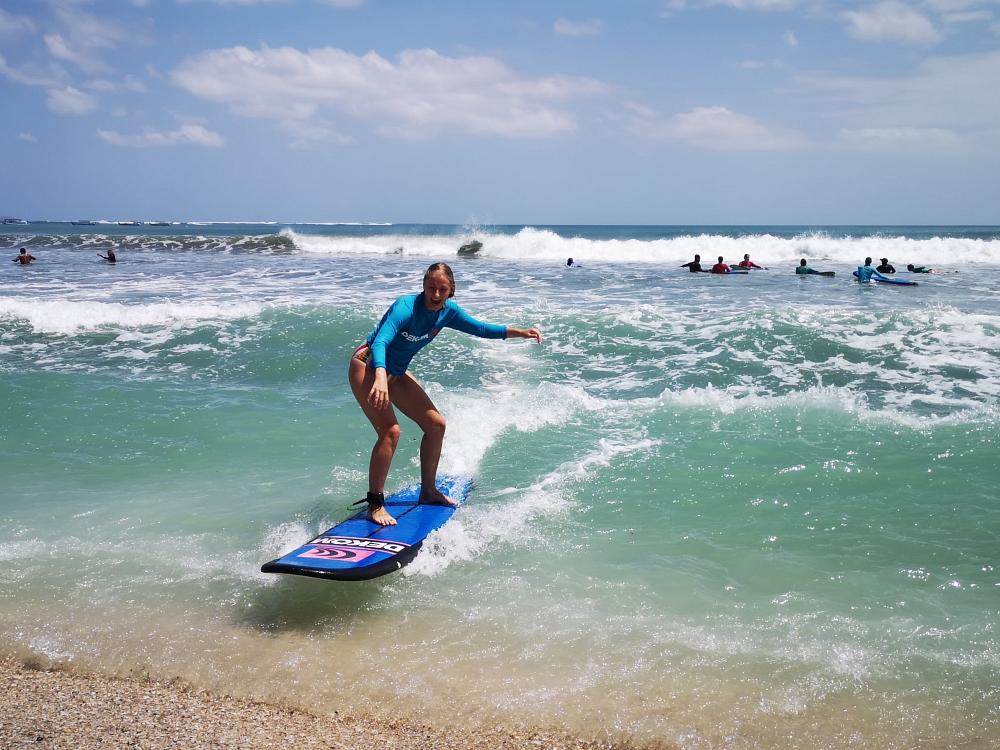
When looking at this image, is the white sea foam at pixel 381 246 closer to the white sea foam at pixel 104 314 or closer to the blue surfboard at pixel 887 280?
the blue surfboard at pixel 887 280

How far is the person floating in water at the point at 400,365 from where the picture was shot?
191 inches

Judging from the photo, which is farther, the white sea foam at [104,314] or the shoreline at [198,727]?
the white sea foam at [104,314]

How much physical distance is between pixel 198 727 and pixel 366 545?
1.68m

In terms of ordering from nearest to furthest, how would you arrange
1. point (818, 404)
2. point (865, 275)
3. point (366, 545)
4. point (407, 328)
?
1. point (366, 545)
2. point (407, 328)
3. point (818, 404)
4. point (865, 275)

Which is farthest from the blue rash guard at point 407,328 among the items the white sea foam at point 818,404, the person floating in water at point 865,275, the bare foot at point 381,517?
the person floating in water at point 865,275

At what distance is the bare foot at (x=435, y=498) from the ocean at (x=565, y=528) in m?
0.13

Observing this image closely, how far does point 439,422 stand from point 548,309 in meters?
11.1

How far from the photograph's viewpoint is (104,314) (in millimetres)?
14484

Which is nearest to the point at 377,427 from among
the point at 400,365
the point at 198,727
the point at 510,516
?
the point at 400,365

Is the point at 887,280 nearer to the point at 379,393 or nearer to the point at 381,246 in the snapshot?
the point at 379,393

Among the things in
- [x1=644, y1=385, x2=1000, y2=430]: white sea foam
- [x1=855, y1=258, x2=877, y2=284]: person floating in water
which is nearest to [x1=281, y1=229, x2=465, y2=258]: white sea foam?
[x1=855, y1=258, x2=877, y2=284]: person floating in water

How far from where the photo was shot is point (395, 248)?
44.8 metres

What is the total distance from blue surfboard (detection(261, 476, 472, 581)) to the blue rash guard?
1.07 m

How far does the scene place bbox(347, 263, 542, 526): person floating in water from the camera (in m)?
4.86
